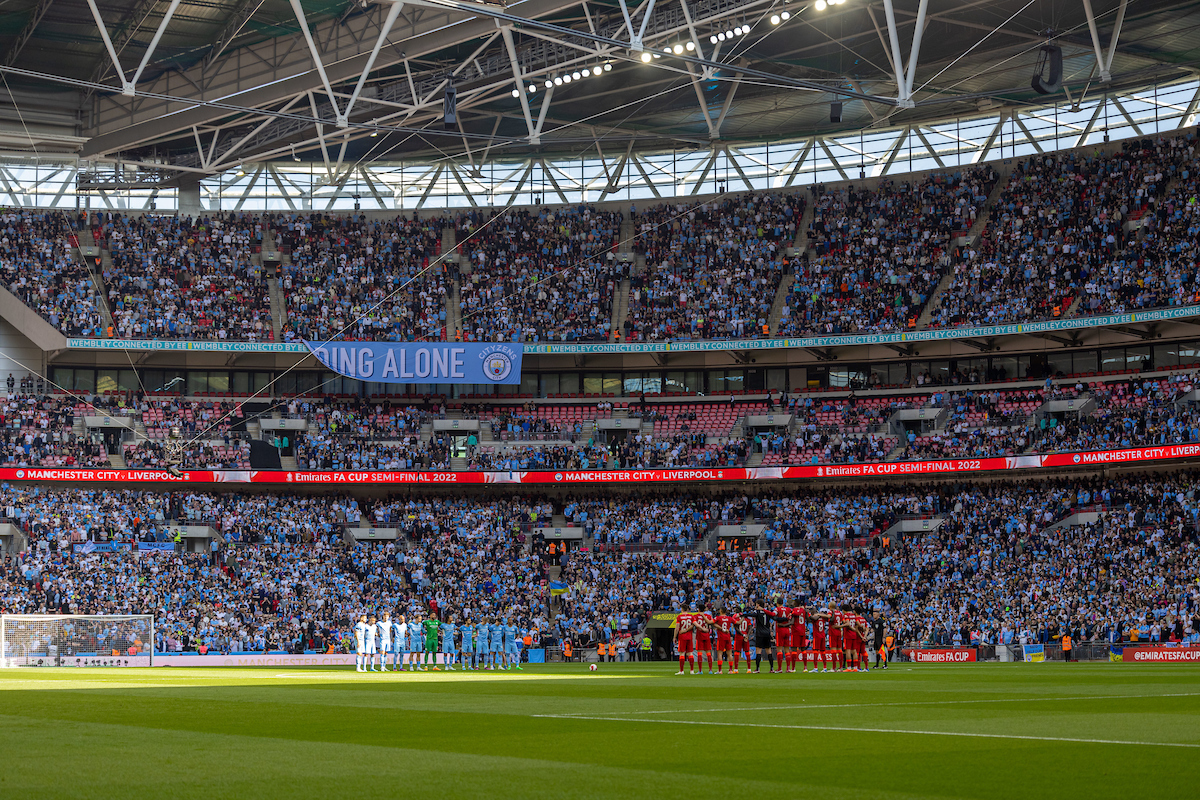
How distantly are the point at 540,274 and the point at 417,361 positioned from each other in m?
8.24

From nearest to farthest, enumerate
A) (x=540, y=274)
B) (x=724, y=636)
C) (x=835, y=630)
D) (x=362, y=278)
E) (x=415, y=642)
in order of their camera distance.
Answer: (x=835, y=630) < (x=724, y=636) < (x=415, y=642) < (x=362, y=278) < (x=540, y=274)

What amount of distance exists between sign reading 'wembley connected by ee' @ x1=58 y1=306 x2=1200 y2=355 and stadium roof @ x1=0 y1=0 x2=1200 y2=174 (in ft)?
A: 24.2

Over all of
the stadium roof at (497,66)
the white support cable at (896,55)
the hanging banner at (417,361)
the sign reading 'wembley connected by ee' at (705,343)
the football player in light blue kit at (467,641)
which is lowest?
the football player in light blue kit at (467,641)

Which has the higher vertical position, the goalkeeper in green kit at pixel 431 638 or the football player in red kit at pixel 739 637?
the football player in red kit at pixel 739 637

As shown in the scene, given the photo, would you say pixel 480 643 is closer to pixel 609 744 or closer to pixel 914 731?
pixel 914 731

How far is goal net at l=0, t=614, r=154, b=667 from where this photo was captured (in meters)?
32.7

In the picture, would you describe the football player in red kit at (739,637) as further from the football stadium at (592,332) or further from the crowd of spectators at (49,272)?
the crowd of spectators at (49,272)

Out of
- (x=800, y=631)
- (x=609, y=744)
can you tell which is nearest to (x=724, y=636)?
(x=800, y=631)

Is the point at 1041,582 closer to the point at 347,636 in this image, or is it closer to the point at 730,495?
the point at 730,495

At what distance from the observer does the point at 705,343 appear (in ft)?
176

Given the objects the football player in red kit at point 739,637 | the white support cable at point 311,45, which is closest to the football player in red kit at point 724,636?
the football player in red kit at point 739,637

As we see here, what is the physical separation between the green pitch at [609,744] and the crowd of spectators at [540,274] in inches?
1498

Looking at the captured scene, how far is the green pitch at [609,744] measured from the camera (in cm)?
705

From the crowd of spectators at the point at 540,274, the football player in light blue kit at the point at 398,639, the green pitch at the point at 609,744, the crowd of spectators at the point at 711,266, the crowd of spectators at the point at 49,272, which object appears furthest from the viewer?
the crowd of spectators at the point at 540,274
